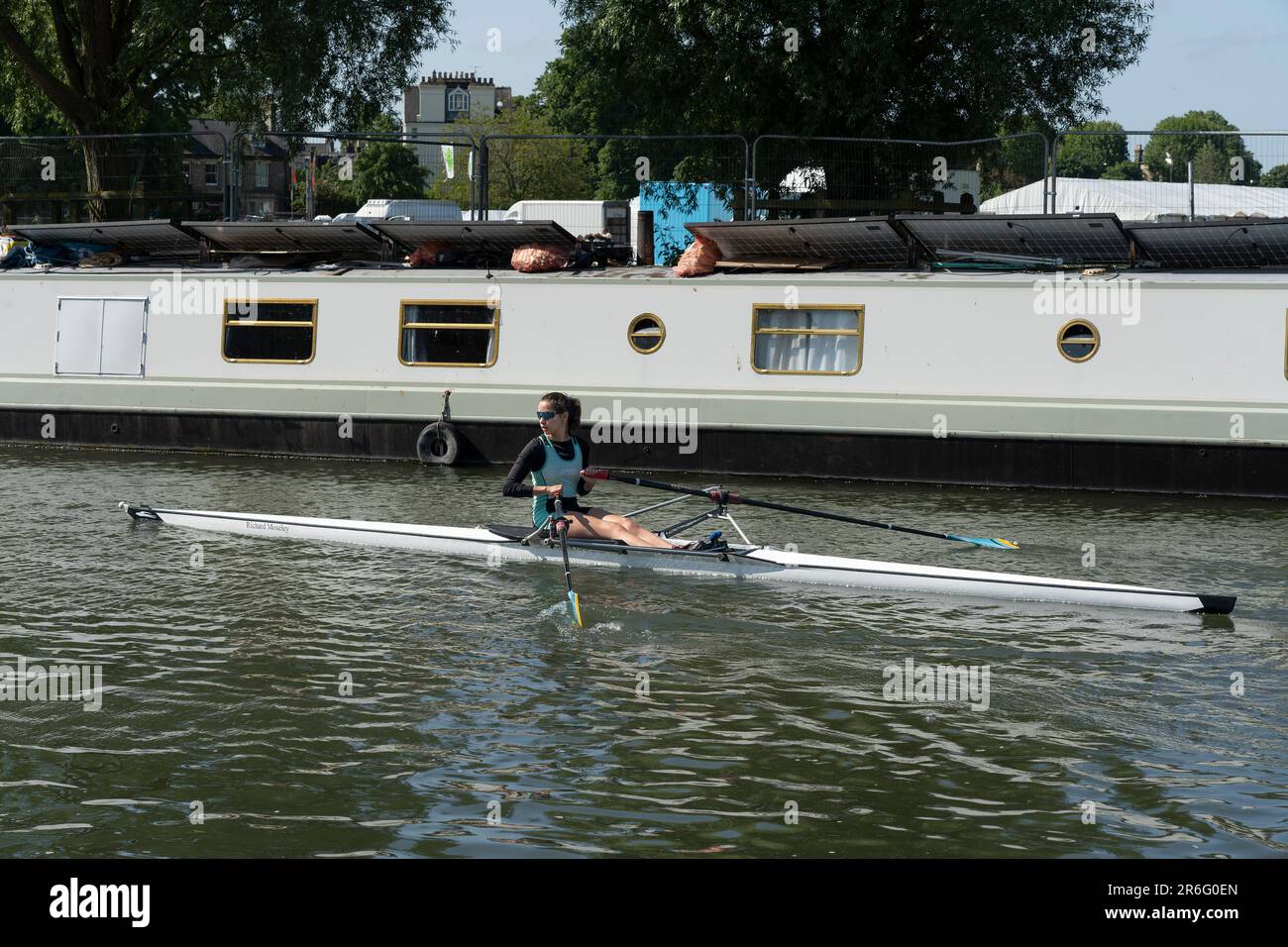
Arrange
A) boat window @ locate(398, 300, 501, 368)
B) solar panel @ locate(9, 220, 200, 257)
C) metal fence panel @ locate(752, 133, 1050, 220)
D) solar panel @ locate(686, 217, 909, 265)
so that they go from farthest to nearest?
metal fence panel @ locate(752, 133, 1050, 220) → solar panel @ locate(9, 220, 200, 257) → boat window @ locate(398, 300, 501, 368) → solar panel @ locate(686, 217, 909, 265)

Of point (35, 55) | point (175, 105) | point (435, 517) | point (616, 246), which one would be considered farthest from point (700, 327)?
point (175, 105)

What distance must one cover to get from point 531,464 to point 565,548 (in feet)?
2.95

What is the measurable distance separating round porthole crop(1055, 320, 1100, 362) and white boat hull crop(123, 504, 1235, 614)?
6436 millimetres

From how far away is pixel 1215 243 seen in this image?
59.9 ft

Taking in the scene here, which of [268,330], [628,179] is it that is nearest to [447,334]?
[268,330]

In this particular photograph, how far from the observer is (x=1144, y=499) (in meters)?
17.7

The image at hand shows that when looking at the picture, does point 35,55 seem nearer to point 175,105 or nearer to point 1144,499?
point 175,105

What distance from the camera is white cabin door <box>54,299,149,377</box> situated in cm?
2177

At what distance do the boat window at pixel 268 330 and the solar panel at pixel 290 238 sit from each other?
125 centimetres

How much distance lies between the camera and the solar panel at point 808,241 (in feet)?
62.8

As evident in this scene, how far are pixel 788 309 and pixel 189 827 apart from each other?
1327 centimetres

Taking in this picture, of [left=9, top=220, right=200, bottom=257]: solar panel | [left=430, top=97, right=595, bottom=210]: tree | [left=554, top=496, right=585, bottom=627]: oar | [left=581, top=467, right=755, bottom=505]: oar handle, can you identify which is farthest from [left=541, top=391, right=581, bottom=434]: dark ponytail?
[left=430, top=97, right=595, bottom=210]: tree

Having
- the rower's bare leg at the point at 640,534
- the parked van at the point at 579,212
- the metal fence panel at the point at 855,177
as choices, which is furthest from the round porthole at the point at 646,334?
the parked van at the point at 579,212

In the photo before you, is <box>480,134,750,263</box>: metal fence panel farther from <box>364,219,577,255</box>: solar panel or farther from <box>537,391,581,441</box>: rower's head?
<box>537,391,581,441</box>: rower's head
